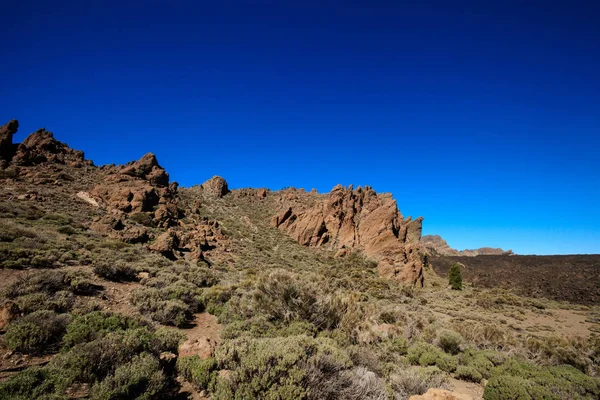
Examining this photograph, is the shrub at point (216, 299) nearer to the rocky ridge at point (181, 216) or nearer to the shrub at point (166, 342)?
the shrub at point (166, 342)

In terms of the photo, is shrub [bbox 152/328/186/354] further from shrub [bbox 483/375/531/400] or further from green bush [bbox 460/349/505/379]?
green bush [bbox 460/349/505/379]

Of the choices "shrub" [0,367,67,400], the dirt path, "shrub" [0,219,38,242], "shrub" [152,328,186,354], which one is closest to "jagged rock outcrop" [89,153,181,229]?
"shrub" [0,219,38,242]

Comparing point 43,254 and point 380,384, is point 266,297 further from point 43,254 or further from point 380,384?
point 43,254

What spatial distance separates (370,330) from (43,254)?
51.3 ft

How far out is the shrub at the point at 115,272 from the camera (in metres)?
11.2

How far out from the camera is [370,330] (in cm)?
920

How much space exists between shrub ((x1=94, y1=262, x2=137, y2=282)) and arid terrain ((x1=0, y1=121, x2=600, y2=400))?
0.08m

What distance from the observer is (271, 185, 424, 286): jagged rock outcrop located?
35.5m

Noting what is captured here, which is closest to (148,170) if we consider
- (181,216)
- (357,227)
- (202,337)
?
(181,216)

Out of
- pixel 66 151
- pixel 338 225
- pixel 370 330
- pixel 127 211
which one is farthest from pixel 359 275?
pixel 66 151

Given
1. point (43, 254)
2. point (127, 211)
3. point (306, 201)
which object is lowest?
point (43, 254)

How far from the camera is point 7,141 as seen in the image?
30594 millimetres

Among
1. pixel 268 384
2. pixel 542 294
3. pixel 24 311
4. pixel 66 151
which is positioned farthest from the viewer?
pixel 66 151

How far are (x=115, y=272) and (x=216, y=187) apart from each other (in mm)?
46169
